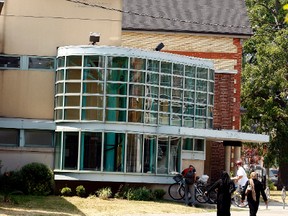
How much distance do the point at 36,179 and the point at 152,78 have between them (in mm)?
5895

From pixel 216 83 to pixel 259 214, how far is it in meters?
13.0

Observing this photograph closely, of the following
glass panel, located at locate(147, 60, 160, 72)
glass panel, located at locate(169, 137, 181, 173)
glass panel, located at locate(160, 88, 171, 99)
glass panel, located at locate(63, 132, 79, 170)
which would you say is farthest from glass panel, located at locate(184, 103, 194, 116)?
glass panel, located at locate(63, 132, 79, 170)

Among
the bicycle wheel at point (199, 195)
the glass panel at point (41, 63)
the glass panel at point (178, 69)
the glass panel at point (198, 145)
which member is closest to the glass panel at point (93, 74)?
the glass panel at point (41, 63)

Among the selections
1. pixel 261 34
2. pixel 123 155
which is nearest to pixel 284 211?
pixel 123 155

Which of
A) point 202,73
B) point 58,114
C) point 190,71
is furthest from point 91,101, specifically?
point 202,73

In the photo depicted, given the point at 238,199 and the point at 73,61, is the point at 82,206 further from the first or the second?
the point at 238,199

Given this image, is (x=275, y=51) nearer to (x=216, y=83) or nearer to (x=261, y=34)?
(x=261, y=34)

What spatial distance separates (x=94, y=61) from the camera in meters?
28.9

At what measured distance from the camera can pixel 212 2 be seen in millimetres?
40219

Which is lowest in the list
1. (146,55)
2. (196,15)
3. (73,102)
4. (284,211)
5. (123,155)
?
(284,211)

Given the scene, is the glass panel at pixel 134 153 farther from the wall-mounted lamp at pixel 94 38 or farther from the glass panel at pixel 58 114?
the wall-mounted lamp at pixel 94 38

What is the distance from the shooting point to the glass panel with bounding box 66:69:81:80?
2912 centimetres

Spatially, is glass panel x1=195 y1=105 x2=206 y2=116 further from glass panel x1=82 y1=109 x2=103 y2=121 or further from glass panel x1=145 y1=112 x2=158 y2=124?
glass panel x1=82 y1=109 x2=103 y2=121

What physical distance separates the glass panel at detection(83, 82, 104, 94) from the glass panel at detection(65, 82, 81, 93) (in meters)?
0.30
